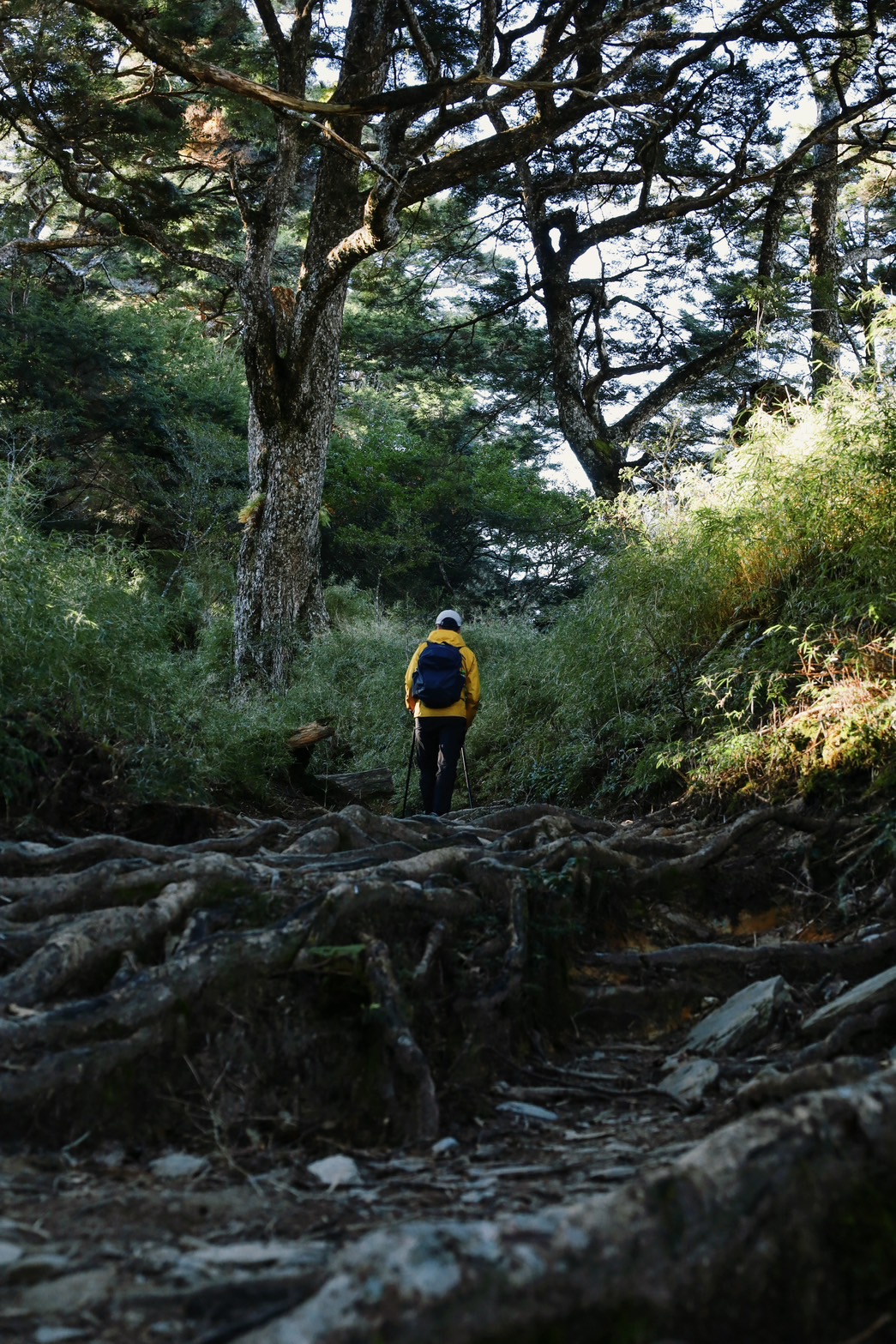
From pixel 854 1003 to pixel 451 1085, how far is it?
4.86 feet

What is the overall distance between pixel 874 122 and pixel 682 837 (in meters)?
13.9

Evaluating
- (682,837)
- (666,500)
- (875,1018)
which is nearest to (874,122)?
(666,500)

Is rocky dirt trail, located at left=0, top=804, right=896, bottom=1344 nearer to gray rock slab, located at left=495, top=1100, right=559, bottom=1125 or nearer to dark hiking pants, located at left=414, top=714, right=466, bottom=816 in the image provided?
gray rock slab, located at left=495, top=1100, right=559, bottom=1125

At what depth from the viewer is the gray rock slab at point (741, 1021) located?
4043mm

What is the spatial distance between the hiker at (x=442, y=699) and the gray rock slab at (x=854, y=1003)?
5.35 metres

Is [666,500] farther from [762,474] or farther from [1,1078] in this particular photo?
[1,1078]

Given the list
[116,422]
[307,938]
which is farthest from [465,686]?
[116,422]

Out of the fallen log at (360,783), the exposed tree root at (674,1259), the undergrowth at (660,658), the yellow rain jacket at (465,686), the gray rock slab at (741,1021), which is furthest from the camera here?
the fallen log at (360,783)

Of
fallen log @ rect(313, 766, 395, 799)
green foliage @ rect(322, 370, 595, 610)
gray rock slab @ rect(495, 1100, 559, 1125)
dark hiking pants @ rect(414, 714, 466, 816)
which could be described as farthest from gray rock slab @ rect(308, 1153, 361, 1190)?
green foliage @ rect(322, 370, 595, 610)

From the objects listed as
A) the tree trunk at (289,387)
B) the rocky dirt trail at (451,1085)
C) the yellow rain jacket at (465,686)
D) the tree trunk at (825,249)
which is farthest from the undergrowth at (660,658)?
the tree trunk at (825,249)

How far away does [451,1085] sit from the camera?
3.68 m

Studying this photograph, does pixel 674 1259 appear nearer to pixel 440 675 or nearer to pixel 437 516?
pixel 440 675

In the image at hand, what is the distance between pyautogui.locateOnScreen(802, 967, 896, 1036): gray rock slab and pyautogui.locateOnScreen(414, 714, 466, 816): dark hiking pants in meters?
5.30

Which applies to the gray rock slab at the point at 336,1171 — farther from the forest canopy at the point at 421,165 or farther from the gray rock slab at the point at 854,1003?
the forest canopy at the point at 421,165
